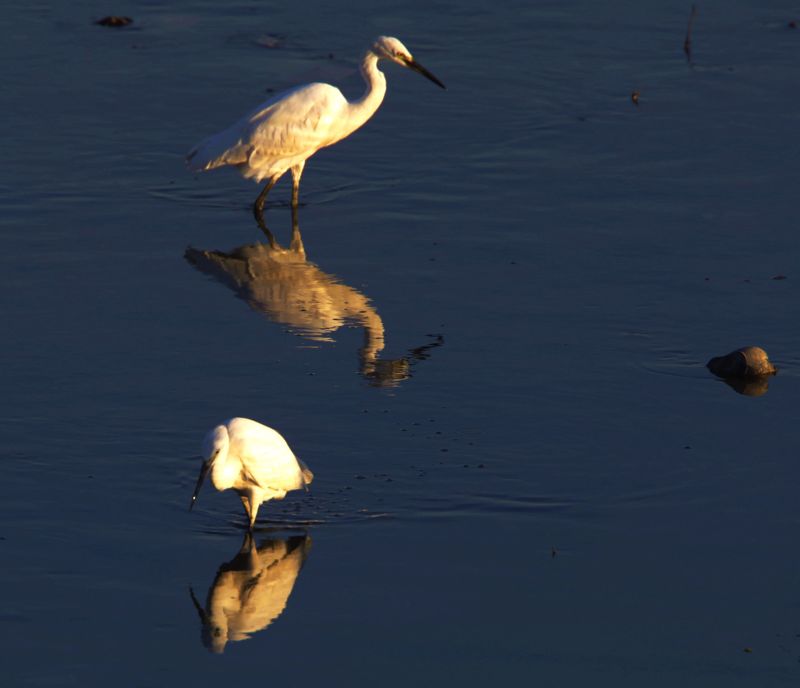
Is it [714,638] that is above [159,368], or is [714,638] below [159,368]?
above

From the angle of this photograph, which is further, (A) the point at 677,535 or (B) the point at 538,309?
(B) the point at 538,309

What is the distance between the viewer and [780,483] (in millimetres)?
9352

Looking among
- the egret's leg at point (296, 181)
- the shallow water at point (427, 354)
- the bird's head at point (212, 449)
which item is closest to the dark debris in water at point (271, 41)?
the shallow water at point (427, 354)

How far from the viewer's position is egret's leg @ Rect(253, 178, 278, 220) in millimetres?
14293

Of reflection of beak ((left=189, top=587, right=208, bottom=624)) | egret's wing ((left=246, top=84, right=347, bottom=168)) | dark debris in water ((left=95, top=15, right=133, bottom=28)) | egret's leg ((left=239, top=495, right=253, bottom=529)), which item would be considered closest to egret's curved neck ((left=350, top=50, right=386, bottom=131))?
egret's wing ((left=246, top=84, right=347, bottom=168))

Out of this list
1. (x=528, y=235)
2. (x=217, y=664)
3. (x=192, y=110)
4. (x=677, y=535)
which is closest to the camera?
(x=217, y=664)

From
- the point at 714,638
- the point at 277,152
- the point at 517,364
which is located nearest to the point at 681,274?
the point at 517,364

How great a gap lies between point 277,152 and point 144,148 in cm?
151

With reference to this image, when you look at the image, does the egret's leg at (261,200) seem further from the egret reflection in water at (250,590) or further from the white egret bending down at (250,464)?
the egret reflection in water at (250,590)

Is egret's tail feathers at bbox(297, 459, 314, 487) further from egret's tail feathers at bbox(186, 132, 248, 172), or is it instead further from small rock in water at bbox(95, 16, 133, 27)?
small rock in water at bbox(95, 16, 133, 27)

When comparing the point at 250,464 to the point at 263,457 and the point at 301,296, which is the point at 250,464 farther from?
the point at 301,296

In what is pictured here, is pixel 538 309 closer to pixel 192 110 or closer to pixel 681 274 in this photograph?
pixel 681 274

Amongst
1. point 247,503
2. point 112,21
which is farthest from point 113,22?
point 247,503

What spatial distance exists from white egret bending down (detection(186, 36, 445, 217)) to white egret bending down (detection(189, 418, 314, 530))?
5625 millimetres
